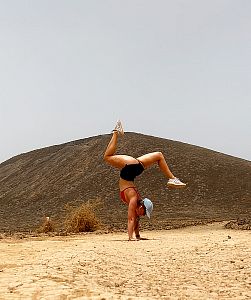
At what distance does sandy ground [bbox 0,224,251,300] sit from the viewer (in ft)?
17.8

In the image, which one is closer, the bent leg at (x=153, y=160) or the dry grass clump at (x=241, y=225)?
the bent leg at (x=153, y=160)

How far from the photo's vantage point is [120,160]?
12.9m

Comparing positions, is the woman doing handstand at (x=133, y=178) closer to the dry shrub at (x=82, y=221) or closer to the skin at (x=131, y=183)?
the skin at (x=131, y=183)

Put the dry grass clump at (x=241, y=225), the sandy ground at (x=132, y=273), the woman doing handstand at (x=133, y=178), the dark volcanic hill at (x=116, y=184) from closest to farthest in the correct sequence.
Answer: the sandy ground at (x=132, y=273), the woman doing handstand at (x=133, y=178), the dry grass clump at (x=241, y=225), the dark volcanic hill at (x=116, y=184)

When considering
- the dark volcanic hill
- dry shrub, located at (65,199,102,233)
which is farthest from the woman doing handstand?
the dark volcanic hill

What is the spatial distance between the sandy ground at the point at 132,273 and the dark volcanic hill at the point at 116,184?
14.7 meters

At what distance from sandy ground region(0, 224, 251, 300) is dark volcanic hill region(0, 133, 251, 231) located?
14720 millimetres

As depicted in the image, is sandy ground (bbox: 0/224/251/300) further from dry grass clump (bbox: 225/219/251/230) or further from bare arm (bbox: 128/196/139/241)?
dry grass clump (bbox: 225/219/251/230)

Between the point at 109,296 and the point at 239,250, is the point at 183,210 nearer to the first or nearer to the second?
the point at 239,250

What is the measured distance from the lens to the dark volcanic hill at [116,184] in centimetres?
2864

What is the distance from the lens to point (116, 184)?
115ft

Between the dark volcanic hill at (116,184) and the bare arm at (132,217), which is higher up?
the dark volcanic hill at (116,184)

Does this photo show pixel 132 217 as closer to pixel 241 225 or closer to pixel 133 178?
pixel 133 178

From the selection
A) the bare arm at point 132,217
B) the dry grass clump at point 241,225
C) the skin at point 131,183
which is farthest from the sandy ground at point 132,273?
the dry grass clump at point 241,225
